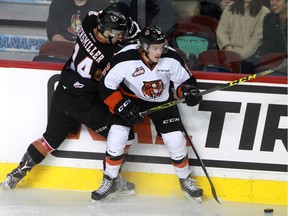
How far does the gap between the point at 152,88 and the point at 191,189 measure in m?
0.60

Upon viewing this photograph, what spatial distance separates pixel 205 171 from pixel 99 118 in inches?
25.3

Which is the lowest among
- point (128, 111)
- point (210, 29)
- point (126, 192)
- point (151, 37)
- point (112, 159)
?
point (126, 192)

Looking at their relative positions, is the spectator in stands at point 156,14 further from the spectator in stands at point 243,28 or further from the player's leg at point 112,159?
the player's leg at point 112,159

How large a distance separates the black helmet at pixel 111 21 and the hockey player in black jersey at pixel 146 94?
0.12 m

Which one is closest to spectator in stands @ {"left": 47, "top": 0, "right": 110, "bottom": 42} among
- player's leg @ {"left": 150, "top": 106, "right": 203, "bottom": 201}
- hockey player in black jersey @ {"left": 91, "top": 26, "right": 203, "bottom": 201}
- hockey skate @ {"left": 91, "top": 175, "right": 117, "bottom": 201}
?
hockey player in black jersey @ {"left": 91, "top": 26, "right": 203, "bottom": 201}

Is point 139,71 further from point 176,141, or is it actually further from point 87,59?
point 176,141

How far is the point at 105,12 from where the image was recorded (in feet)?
13.9

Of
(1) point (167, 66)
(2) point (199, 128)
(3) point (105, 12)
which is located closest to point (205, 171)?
(2) point (199, 128)

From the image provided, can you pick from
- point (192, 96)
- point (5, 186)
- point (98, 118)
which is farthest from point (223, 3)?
point (5, 186)

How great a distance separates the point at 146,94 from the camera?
4277 millimetres

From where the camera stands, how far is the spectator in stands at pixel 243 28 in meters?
4.49

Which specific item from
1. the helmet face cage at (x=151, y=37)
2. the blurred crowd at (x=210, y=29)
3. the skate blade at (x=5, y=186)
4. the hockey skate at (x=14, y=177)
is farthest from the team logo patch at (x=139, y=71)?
the skate blade at (x=5, y=186)

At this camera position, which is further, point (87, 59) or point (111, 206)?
point (111, 206)

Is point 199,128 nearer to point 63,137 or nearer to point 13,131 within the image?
point 63,137
